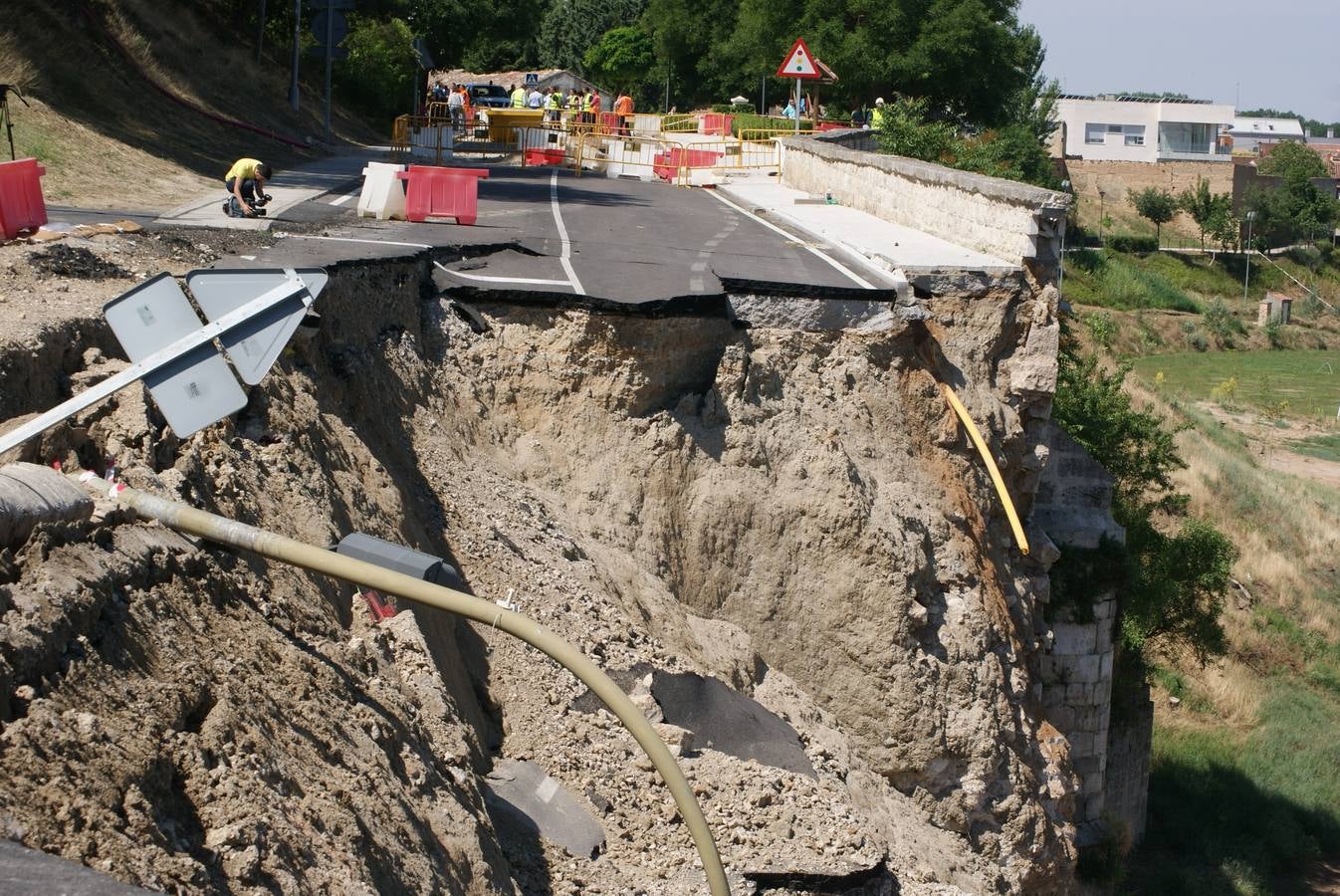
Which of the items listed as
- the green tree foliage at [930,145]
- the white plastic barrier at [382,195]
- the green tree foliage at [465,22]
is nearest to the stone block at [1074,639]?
the white plastic barrier at [382,195]

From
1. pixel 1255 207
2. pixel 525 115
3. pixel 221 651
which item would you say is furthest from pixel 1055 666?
pixel 1255 207

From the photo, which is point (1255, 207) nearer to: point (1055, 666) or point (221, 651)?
point (1055, 666)

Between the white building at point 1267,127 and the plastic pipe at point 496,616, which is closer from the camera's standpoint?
the plastic pipe at point 496,616

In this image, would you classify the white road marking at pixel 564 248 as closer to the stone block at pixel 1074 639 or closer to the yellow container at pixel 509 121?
the stone block at pixel 1074 639

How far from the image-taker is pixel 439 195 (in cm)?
1516

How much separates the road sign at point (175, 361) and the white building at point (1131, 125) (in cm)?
8976

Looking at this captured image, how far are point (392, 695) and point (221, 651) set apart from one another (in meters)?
1.01

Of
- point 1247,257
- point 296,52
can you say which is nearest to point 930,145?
point 296,52

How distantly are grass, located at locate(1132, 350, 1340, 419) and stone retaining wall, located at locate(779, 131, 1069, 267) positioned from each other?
26.2 meters

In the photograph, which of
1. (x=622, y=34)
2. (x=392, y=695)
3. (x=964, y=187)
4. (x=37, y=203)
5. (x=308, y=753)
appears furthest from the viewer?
(x=622, y=34)

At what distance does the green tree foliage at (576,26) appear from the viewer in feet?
260

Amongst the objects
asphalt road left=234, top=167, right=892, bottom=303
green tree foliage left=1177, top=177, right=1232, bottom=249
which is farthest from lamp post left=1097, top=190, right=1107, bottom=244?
asphalt road left=234, top=167, right=892, bottom=303

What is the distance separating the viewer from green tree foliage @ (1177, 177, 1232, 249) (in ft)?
226

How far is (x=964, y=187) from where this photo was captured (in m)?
15.5
